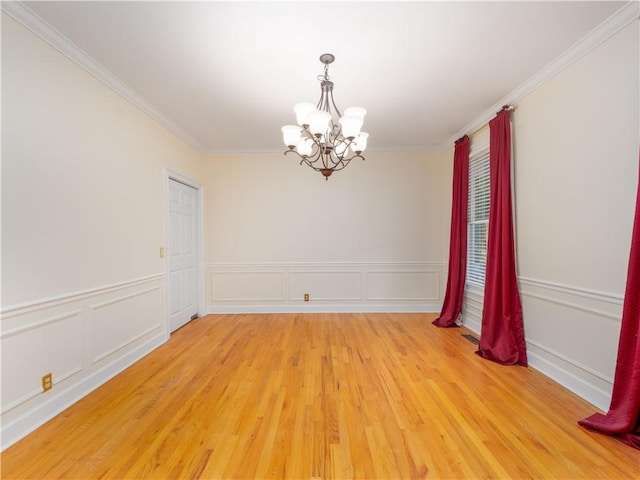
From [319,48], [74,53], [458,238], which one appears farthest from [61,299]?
[458,238]

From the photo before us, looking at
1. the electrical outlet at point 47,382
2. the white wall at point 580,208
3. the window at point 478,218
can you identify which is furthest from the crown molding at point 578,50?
the electrical outlet at point 47,382

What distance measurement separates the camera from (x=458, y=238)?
13.6 feet

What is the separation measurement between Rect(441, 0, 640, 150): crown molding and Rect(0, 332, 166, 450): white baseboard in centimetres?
476

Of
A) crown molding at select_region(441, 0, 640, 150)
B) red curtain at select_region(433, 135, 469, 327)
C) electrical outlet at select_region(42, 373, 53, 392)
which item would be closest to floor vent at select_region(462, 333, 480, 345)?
red curtain at select_region(433, 135, 469, 327)

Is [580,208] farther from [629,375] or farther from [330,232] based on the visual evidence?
[330,232]

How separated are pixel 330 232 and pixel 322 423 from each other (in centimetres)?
323

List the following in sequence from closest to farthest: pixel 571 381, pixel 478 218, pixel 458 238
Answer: pixel 571 381 → pixel 478 218 → pixel 458 238

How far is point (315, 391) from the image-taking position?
2.38 meters

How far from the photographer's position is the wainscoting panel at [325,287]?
15.9ft

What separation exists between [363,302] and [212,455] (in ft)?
11.4

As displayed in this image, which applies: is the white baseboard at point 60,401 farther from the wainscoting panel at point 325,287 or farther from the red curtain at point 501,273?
the red curtain at point 501,273

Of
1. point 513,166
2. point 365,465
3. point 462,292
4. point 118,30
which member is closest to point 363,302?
point 462,292

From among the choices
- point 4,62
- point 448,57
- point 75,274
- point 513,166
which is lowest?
point 75,274

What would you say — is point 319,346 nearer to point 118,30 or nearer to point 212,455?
point 212,455
